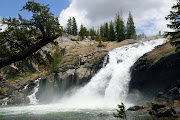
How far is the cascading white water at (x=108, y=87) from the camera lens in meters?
28.9

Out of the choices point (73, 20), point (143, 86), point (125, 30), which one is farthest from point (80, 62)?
point (73, 20)

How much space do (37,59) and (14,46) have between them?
0.84 metres

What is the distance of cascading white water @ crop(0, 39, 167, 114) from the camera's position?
2886cm

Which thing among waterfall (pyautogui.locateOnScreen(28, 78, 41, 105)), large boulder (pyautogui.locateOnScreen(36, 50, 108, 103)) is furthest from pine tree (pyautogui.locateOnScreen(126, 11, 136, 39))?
A: waterfall (pyautogui.locateOnScreen(28, 78, 41, 105))

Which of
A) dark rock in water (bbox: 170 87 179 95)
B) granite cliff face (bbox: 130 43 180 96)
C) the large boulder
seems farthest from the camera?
the large boulder

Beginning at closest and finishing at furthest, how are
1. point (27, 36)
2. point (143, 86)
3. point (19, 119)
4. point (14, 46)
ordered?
point (14, 46), point (27, 36), point (19, 119), point (143, 86)

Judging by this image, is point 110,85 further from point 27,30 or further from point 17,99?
point 27,30

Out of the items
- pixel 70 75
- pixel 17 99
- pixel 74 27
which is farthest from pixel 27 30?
pixel 74 27

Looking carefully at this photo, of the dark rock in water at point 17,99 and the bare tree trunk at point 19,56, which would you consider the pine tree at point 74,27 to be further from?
the bare tree trunk at point 19,56

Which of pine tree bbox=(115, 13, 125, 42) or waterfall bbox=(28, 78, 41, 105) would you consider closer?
waterfall bbox=(28, 78, 41, 105)

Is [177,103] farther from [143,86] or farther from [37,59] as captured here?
[37,59]

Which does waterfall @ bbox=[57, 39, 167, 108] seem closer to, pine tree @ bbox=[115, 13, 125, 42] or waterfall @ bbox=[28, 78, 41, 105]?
waterfall @ bbox=[28, 78, 41, 105]

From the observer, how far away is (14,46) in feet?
17.5

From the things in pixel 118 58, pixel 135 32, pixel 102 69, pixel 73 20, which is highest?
pixel 73 20
